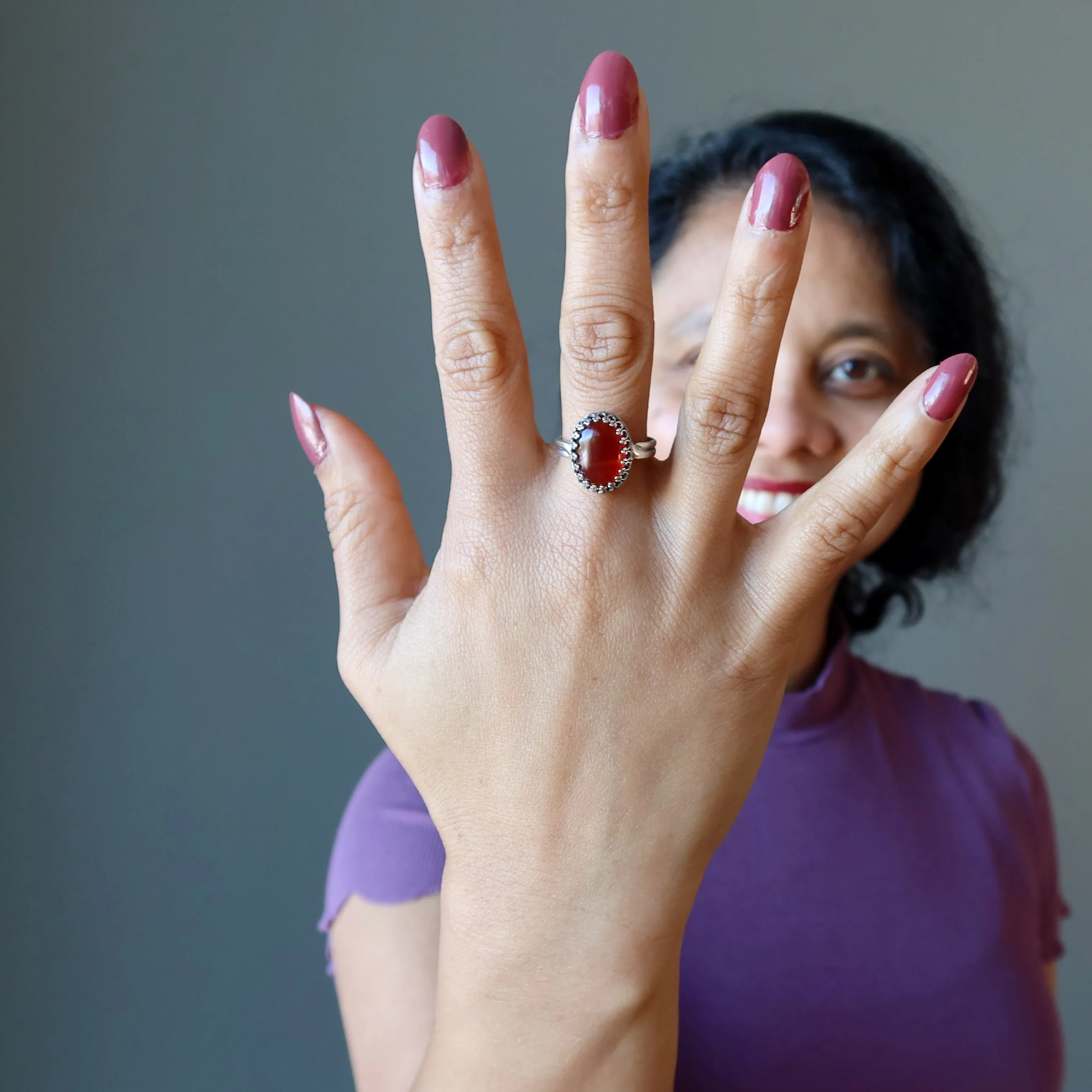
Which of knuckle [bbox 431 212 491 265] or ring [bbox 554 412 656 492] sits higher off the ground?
knuckle [bbox 431 212 491 265]

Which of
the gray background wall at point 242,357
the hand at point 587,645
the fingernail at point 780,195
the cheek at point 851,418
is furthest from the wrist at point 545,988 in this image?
the gray background wall at point 242,357

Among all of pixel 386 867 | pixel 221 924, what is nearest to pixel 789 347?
pixel 386 867

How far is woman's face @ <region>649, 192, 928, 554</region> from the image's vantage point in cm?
93

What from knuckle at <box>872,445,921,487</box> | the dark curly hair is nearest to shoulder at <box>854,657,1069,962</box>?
the dark curly hair

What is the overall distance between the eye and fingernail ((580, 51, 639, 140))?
0.58 m

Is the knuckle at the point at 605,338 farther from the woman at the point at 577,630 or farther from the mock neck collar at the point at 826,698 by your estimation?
the mock neck collar at the point at 826,698

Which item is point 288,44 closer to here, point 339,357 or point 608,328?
point 339,357

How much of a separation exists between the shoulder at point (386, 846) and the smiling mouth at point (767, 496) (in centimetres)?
40

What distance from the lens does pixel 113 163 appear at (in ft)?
4.14

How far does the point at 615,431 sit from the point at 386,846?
0.51 meters

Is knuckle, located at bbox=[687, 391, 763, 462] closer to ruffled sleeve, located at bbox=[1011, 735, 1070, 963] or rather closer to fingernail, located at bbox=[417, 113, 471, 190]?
fingernail, located at bbox=[417, 113, 471, 190]

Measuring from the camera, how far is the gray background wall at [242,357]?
127cm

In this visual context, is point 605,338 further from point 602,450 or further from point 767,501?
point 767,501

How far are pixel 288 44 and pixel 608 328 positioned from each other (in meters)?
1.07
